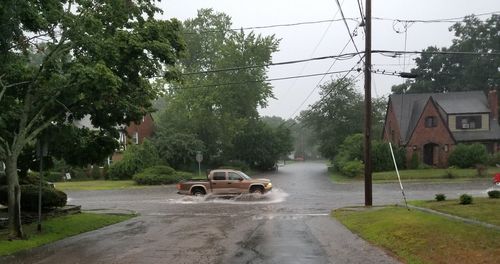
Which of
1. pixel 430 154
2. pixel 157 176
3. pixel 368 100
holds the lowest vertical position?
pixel 157 176

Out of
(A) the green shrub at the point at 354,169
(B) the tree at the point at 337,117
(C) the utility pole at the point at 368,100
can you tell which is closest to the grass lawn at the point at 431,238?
(C) the utility pole at the point at 368,100

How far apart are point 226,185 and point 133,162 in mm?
24205

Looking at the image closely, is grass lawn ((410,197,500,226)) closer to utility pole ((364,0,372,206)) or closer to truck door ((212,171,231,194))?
utility pole ((364,0,372,206))

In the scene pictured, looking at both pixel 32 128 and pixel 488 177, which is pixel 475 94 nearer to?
pixel 488 177

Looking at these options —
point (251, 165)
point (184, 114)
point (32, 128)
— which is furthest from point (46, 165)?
point (251, 165)

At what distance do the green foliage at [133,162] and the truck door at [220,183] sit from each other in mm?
23414

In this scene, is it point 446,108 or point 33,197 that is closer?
point 33,197

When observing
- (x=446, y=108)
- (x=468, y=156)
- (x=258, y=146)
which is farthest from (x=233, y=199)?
(x=258, y=146)

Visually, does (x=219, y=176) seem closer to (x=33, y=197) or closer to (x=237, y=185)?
(x=237, y=185)

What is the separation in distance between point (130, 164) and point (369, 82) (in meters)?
34.3

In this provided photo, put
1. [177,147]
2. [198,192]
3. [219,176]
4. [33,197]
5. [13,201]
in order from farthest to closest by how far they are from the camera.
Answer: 1. [177,147]
2. [198,192]
3. [219,176]
4. [33,197]
5. [13,201]

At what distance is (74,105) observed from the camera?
54.0 feet

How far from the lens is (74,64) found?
587 inches

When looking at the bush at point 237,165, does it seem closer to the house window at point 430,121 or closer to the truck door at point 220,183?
the house window at point 430,121
